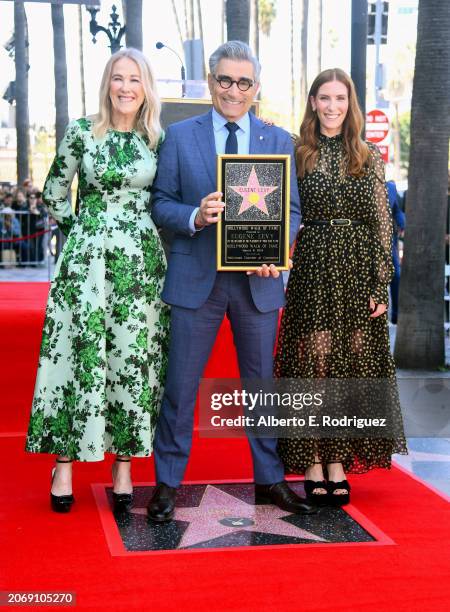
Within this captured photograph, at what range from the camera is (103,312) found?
5574 mm

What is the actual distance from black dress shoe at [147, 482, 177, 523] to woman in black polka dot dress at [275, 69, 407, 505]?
654 millimetres

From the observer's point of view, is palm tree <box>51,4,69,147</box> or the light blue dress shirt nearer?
the light blue dress shirt

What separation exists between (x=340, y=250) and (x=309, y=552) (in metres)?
1.57

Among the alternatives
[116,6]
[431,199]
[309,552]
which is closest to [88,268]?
[309,552]

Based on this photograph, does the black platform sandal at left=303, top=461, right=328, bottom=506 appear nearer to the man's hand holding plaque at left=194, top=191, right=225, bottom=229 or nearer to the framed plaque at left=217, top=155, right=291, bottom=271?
the framed plaque at left=217, top=155, right=291, bottom=271

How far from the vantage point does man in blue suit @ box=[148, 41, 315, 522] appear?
5.48 meters

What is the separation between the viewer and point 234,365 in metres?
7.87

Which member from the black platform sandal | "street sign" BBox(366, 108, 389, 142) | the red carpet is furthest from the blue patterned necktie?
"street sign" BBox(366, 108, 389, 142)

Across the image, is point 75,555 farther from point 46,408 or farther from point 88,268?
point 88,268

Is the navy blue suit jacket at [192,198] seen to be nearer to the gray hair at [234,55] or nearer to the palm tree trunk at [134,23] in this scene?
the gray hair at [234,55]

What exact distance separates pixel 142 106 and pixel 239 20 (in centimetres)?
1022

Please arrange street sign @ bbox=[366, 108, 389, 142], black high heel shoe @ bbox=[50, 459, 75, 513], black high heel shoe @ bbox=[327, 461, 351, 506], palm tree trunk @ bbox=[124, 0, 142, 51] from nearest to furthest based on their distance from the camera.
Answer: black high heel shoe @ bbox=[50, 459, 75, 513], black high heel shoe @ bbox=[327, 461, 351, 506], palm tree trunk @ bbox=[124, 0, 142, 51], street sign @ bbox=[366, 108, 389, 142]

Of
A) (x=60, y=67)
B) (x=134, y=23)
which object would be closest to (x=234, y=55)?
(x=134, y=23)

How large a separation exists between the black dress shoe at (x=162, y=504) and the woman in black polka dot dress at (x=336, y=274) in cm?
65
